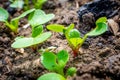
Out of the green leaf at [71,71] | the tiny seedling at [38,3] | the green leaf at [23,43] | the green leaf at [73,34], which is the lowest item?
the green leaf at [71,71]

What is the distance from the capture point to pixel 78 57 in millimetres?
1477

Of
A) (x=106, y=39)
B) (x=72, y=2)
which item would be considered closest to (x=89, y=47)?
(x=106, y=39)

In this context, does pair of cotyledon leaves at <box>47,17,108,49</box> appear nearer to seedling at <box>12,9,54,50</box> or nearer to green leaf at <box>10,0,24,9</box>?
seedling at <box>12,9,54,50</box>

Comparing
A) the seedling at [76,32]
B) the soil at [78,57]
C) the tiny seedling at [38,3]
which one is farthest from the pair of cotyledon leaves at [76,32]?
the tiny seedling at [38,3]

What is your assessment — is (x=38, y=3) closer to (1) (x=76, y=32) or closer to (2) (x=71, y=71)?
(1) (x=76, y=32)

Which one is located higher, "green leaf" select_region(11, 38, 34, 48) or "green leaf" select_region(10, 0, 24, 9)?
"green leaf" select_region(10, 0, 24, 9)

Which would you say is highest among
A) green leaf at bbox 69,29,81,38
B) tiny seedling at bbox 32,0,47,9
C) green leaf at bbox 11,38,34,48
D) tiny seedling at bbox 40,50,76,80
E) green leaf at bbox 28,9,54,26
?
tiny seedling at bbox 32,0,47,9

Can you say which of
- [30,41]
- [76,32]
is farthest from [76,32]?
[30,41]

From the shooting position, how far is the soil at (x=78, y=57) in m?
1.34

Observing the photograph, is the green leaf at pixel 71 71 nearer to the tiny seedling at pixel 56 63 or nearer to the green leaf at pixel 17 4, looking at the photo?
the tiny seedling at pixel 56 63

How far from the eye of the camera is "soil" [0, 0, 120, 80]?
134 centimetres

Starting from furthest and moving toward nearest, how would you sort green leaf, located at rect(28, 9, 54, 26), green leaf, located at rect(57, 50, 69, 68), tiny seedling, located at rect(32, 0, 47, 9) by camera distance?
tiny seedling, located at rect(32, 0, 47, 9) → green leaf, located at rect(28, 9, 54, 26) → green leaf, located at rect(57, 50, 69, 68)

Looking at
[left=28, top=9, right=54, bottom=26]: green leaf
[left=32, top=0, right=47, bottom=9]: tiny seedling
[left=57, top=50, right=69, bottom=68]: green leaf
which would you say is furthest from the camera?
[left=32, top=0, right=47, bottom=9]: tiny seedling

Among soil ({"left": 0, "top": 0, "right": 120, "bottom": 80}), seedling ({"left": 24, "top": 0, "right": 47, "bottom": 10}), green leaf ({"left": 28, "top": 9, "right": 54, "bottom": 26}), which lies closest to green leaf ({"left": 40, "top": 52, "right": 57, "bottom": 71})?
soil ({"left": 0, "top": 0, "right": 120, "bottom": 80})
